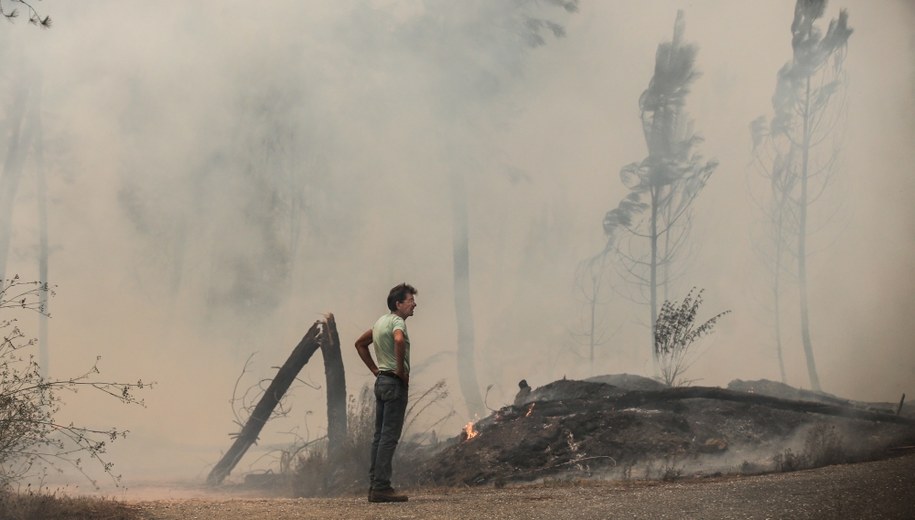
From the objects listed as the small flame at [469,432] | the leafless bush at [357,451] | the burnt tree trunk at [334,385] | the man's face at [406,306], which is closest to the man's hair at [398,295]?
the man's face at [406,306]

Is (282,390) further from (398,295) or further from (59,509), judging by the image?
(59,509)

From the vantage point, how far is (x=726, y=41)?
417 inches

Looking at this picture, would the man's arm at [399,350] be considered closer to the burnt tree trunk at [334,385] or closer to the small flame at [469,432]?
the small flame at [469,432]

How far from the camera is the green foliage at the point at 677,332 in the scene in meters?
10.2

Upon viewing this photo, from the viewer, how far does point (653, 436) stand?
8641mm

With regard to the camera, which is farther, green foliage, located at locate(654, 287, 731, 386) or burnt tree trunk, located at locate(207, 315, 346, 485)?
green foliage, located at locate(654, 287, 731, 386)

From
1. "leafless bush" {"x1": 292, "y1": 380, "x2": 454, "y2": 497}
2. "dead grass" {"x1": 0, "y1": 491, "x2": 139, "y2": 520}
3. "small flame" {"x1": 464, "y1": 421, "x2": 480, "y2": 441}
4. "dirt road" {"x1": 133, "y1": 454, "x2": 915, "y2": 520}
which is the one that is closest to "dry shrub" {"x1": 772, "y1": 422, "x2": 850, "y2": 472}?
"dirt road" {"x1": 133, "y1": 454, "x2": 915, "y2": 520}

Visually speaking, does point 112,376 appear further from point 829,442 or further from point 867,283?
point 867,283

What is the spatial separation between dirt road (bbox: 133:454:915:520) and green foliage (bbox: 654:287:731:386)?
11.5 feet

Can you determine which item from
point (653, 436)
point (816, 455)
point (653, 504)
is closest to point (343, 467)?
point (653, 436)

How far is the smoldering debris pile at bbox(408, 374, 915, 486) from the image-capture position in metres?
8.25

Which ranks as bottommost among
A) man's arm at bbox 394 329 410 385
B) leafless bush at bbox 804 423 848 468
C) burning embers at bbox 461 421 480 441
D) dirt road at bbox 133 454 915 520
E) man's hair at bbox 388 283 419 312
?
dirt road at bbox 133 454 915 520

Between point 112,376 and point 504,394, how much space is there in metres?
4.35

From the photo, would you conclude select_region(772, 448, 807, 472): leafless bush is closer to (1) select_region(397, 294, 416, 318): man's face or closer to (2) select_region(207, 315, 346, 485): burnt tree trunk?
(1) select_region(397, 294, 416, 318): man's face
